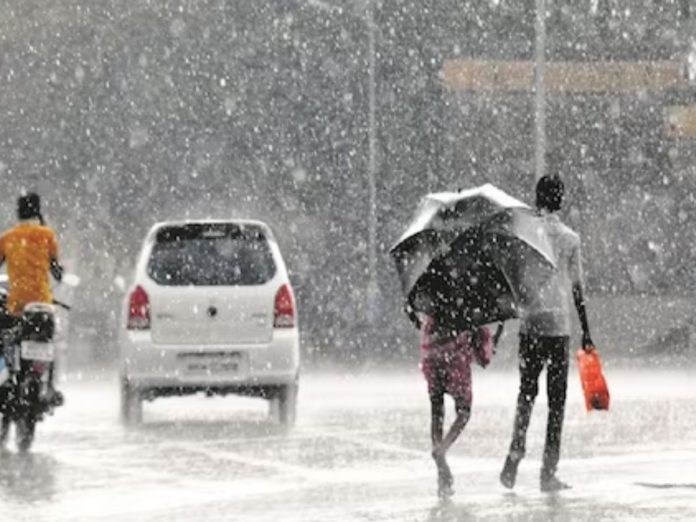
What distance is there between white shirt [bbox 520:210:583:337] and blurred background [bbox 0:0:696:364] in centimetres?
3211

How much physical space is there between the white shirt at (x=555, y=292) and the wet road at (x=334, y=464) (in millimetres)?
963

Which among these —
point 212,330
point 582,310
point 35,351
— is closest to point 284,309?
point 212,330

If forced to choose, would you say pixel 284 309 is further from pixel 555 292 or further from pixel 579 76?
pixel 579 76

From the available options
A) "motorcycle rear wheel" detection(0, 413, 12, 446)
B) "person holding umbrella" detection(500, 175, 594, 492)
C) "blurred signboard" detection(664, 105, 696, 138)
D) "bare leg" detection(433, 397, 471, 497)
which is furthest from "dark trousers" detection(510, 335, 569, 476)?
"blurred signboard" detection(664, 105, 696, 138)

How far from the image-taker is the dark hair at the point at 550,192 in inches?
508

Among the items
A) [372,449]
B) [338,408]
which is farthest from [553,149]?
[372,449]

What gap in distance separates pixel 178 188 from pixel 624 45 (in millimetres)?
11929

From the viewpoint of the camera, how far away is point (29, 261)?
1588 cm

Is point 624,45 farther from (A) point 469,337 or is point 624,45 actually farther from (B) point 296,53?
(A) point 469,337

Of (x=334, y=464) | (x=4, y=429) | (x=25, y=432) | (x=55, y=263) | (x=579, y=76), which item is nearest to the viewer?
(x=334, y=464)

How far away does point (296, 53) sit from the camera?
5516cm

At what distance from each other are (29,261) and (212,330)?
2567mm

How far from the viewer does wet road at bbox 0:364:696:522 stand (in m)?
11.8

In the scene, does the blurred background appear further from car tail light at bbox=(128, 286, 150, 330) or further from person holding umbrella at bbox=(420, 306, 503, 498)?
person holding umbrella at bbox=(420, 306, 503, 498)
